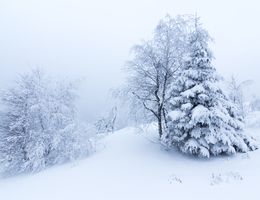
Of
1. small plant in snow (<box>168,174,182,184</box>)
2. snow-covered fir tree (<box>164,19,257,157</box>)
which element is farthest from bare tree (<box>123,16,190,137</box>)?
small plant in snow (<box>168,174,182,184</box>)

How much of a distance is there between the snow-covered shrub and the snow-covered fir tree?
7.47m

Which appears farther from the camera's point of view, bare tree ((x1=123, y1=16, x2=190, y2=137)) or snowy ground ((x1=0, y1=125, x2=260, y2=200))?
bare tree ((x1=123, y1=16, x2=190, y2=137))

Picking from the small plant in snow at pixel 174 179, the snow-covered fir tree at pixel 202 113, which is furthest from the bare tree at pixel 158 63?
the small plant in snow at pixel 174 179

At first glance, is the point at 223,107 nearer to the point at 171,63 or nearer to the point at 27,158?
the point at 171,63

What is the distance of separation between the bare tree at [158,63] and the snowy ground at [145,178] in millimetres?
3909

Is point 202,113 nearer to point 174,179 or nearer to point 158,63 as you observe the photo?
point 174,179

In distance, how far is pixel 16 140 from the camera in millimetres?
17859

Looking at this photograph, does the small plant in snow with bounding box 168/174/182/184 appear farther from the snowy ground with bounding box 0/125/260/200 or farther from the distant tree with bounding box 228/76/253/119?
the distant tree with bounding box 228/76/253/119

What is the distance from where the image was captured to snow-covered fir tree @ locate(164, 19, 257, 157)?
14.2 m

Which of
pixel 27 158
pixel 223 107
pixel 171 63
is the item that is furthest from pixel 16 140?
pixel 223 107

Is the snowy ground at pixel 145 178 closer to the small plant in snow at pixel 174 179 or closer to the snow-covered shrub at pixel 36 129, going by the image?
the small plant in snow at pixel 174 179

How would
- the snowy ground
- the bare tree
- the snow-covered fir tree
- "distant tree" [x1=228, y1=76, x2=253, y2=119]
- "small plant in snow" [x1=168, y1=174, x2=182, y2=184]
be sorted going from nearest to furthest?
the snowy ground < "small plant in snow" [x1=168, y1=174, x2=182, y2=184] < the snow-covered fir tree < the bare tree < "distant tree" [x1=228, y1=76, x2=253, y2=119]

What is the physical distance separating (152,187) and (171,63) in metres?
11.3

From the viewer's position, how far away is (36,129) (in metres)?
19.0
